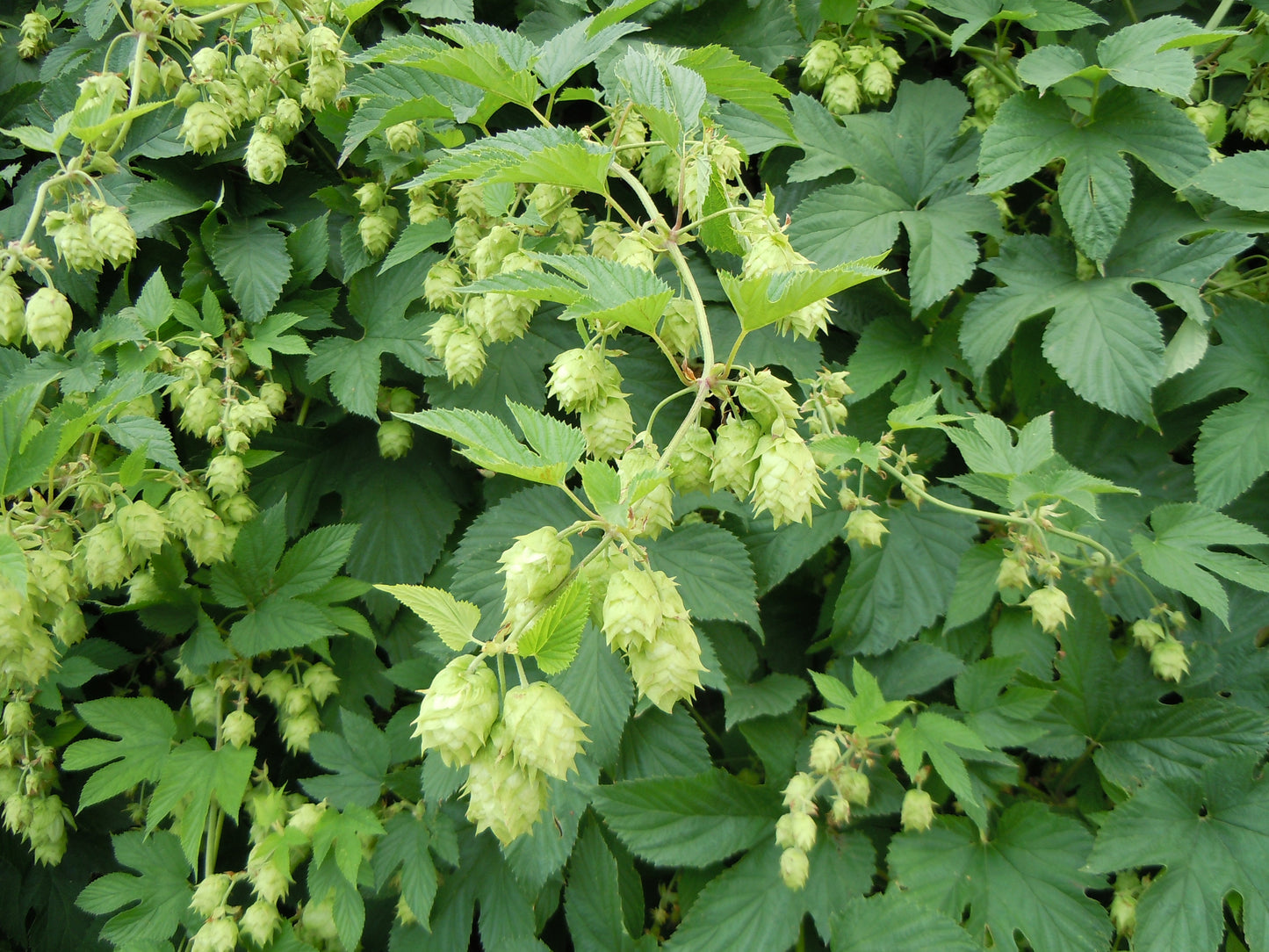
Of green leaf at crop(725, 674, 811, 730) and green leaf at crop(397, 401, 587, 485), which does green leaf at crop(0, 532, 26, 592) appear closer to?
green leaf at crop(397, 401, 587, 485)

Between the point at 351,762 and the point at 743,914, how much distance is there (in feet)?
2.71

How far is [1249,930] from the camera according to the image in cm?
132

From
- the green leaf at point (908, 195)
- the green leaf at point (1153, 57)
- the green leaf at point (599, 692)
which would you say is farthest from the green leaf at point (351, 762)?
the green leaf at point (1153, 57)

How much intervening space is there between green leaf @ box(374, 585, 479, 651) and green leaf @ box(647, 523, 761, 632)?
0.60 m

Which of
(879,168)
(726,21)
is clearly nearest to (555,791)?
(879,168)

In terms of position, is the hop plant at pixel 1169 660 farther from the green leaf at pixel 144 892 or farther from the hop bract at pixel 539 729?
the green leaf at pixel 144 892

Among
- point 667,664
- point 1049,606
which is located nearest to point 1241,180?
point 1049,606

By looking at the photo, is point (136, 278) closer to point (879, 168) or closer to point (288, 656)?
point (288, 656)

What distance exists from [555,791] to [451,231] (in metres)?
1.03

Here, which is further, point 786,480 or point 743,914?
point 743,914

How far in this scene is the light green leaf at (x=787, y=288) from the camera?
2.45ft

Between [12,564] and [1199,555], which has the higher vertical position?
[12,564]

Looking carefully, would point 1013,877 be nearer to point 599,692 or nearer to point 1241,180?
point 599,692

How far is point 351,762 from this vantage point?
1.59 m
